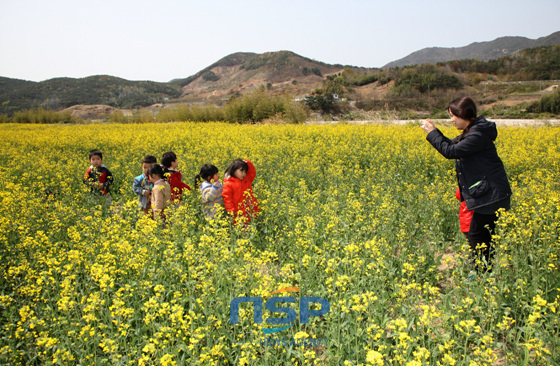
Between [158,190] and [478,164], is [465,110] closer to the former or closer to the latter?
[478,164]

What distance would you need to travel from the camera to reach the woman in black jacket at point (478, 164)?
11.0 feet

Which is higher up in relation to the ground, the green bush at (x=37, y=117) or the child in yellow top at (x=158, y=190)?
the green bush at (x=37, y=117)

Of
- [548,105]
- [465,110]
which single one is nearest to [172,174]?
[465,110]

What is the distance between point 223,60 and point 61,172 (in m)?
157

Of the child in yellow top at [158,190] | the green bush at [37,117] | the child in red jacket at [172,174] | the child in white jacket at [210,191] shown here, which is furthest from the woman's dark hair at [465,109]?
the green bush at [37,117]

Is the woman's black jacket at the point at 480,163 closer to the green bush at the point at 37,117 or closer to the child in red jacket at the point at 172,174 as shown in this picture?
the child in red jacket at the point at 172,174

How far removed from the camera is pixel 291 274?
328 cm

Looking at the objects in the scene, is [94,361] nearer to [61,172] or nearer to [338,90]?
[61,172]

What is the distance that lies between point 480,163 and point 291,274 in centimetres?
223

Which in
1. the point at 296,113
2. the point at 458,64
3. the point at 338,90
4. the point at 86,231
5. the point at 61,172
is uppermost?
the point at 458,64

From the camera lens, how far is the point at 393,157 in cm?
861

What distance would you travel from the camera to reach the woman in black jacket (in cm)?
337

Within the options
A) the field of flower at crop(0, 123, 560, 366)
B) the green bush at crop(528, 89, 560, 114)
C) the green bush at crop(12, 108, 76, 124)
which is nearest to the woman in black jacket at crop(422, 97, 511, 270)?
the field of flower at crop(0, 123, 560, 366)

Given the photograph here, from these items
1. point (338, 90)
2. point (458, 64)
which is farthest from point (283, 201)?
point (458, 64)
